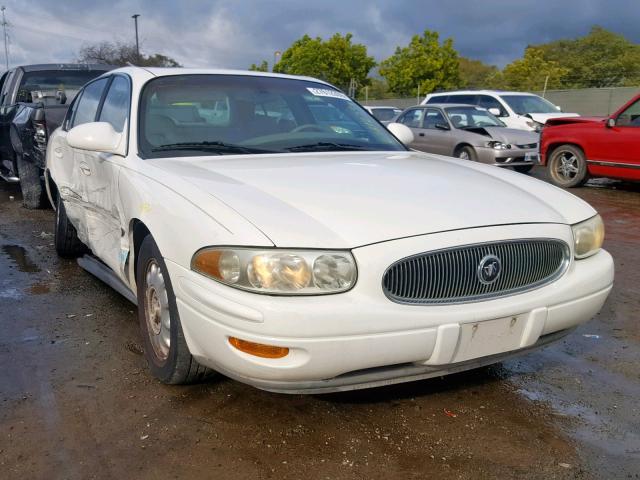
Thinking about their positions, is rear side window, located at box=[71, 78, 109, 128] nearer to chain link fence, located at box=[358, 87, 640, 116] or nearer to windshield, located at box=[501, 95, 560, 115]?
windshield, located at box=[501, 95, 560, 115]

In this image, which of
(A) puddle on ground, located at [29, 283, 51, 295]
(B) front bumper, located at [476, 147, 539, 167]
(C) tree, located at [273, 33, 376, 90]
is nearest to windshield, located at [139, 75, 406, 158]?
(A) puddle on ground, located at [29, 283, 51, 295]

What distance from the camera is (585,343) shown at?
3750mm

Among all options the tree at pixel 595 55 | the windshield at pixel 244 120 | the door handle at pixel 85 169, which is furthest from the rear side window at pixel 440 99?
the tree at pixel 595 55

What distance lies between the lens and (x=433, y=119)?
13.3 metres

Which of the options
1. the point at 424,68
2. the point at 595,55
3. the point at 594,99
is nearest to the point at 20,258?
the point at 594,99

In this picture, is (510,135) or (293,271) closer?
(293,271)

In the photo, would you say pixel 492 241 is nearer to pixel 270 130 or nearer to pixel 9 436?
pixel 270 130

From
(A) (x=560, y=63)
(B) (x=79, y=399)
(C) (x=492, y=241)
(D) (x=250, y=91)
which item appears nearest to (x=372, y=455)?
(C) (x=492, y=241)

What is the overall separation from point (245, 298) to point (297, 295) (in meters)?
0.19

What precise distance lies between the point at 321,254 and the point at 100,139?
1715 mm

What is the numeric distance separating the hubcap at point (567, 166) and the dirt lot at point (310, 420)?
23.3 feet

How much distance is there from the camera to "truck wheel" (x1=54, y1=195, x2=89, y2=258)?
522 cm

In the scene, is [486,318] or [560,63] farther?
[560,63]

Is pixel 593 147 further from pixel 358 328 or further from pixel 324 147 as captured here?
pixel 358 328
